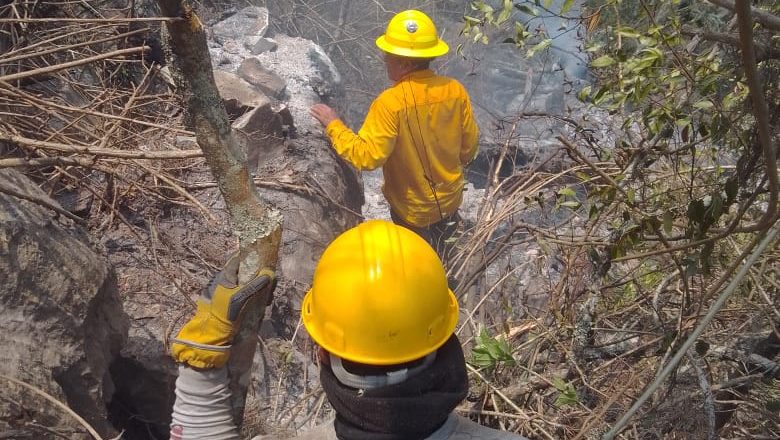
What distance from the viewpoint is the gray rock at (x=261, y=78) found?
4877 millimetres

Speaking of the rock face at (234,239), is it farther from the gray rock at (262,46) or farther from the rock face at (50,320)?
the rock face at (50,320)

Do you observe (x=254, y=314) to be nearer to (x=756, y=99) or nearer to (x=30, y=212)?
(x=30, y=212)

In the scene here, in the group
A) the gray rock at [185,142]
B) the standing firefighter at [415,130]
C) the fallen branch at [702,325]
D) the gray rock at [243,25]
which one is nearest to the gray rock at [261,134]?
the gray rock at [185,142]

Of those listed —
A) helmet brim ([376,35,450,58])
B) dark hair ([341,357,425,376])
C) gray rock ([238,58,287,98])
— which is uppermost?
helmet brim ([376,35,450,58])

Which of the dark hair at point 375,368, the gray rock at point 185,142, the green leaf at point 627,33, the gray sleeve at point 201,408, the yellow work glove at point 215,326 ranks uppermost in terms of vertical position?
the green leaf at point 627,33

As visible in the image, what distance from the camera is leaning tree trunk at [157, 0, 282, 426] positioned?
1.47 meters

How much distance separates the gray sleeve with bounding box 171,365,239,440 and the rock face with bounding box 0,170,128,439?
0.57 metres

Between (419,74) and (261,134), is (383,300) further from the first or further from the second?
(261,134)

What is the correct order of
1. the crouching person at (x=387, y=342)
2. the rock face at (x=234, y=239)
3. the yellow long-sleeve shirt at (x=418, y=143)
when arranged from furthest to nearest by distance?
the yellow long-sleeve shirt at (x=418, y=143) < the rock face at (x=234, y=239) < the crouching person at (x=387, y=342)

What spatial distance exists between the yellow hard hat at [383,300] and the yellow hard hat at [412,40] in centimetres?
211

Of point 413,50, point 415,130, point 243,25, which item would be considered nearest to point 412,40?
point 413,50

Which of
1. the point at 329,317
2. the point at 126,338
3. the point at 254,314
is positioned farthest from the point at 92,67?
the point at 329,317

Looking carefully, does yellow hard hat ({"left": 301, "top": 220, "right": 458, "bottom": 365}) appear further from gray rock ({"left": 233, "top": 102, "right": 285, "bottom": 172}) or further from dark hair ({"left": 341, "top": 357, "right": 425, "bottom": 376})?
gray rock ({"left": 233, "top": 102, "right": 285, "bottom": 172})

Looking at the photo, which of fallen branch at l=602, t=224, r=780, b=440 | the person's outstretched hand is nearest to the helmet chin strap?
fallen branch at l=602, t=224, r=780, b=440
